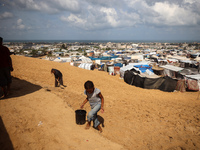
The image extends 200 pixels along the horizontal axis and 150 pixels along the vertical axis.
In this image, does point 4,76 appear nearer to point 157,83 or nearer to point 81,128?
point 81,128

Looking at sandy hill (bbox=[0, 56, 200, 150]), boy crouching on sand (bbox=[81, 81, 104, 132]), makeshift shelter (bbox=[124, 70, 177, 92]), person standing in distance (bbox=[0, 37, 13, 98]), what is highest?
person standing in distance (bbox=[0, 37, 13, 98])

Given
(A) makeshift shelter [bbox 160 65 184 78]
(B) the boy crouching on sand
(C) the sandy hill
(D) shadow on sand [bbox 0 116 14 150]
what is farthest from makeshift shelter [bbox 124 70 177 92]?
(D) shadow on sand [bbox 0 116 14 150]

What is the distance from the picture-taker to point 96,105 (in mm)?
3512

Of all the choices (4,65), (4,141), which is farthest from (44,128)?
(4,65)

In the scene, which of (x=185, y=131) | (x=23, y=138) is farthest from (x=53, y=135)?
(x=185, y=131)

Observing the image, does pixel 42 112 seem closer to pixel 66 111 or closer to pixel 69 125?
pixel 66 111

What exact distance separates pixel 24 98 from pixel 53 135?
8.34 feet

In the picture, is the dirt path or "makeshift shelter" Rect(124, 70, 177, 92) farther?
"makeshift shelter" Rect(124, 70, 177, 92)

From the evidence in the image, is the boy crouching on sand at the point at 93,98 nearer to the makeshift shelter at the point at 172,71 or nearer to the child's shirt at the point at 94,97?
the child's shirt at the point at 94,97

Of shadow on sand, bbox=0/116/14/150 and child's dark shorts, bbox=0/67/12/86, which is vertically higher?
child's dark shorts, bbox=0/67/12/86

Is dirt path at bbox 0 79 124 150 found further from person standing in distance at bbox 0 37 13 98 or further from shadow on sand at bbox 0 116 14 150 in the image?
person standing in distance at bbox 0 37 13 98

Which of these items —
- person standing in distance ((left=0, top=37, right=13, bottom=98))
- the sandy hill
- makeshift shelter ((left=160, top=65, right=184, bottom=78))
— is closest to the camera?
the sandy hill

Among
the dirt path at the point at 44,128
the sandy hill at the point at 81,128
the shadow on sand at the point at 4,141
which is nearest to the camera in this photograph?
the shadow on sand at the point at 4,141

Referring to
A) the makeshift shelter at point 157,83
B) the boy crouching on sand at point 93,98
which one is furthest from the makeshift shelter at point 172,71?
the boy crouching on sand at point 93,98
